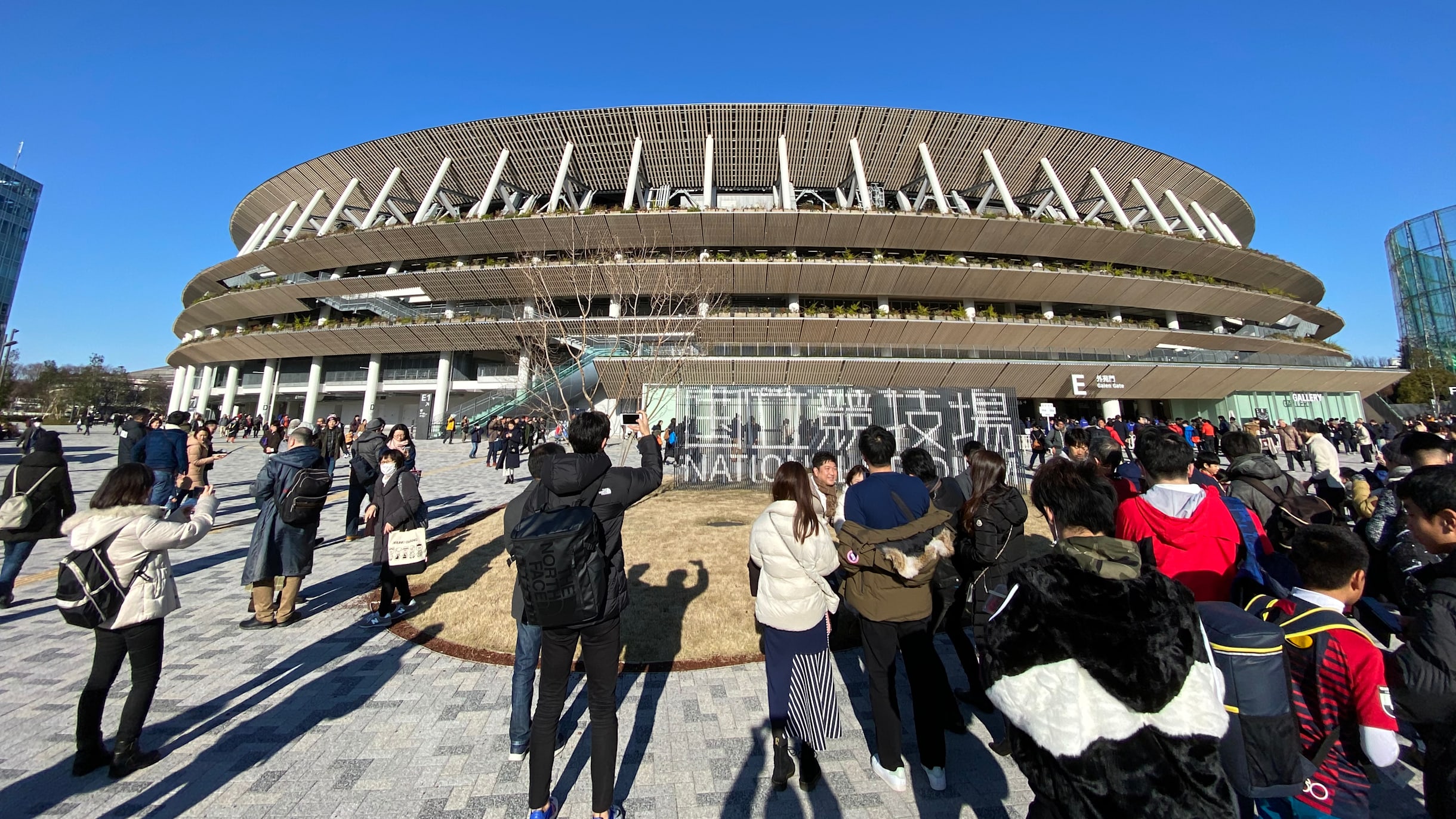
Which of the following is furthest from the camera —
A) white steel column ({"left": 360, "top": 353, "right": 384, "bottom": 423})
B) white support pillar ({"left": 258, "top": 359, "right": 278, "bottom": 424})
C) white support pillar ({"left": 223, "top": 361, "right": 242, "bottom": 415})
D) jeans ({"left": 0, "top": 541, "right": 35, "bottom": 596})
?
white support pillar ({"left": 223, "top": 361, "right": 242, "bottom": 415})

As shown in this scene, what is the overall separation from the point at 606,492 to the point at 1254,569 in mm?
3893

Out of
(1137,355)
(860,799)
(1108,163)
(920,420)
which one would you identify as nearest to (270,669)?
(860,799)

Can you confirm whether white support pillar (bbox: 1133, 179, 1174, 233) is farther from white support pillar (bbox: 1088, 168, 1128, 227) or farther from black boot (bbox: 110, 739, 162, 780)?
black boot (bbox: 110, 739, 162, 780)

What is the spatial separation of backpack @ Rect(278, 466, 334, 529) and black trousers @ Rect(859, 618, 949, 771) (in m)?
5.24

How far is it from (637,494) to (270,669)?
4.11 metres

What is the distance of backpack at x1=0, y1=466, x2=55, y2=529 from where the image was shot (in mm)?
5277

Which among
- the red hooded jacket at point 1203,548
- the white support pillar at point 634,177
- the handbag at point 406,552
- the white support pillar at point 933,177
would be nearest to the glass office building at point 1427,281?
the white support pillar at point 933,177

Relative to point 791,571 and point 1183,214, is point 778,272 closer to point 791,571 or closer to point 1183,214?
point 791,571

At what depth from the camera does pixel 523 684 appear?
11.1 feet

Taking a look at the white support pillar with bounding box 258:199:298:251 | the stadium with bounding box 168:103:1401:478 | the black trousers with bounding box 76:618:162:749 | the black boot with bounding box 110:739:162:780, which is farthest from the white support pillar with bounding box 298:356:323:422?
the black boot with bounding box 110:739:162:780

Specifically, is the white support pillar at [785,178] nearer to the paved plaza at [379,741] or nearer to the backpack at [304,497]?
the backpack at [304,497]

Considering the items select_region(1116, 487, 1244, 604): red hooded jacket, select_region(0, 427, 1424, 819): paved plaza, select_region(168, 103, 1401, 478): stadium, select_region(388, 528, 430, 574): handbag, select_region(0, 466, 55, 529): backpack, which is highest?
select_region(168, 103, 1401, 478): stadium

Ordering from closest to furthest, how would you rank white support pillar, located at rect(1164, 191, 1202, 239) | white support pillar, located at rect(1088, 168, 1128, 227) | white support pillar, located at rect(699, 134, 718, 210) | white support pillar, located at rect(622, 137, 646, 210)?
white support pillar, located at rect(622, 137, 646, 210) < white support pillar, located at rect(699, 134, 718, 210) < white support pillar, located at rect(1088, 168, 1128, 227) < white support pillar, located at rect(1164, 191, 1202, 239)

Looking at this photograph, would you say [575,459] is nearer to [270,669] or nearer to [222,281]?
[270,669]
